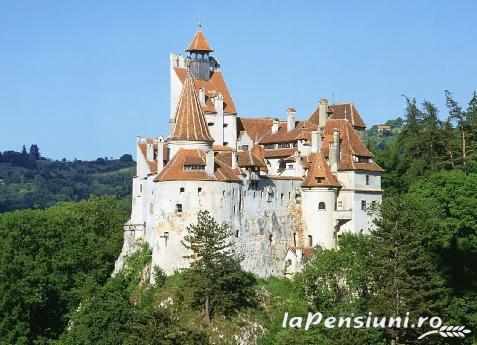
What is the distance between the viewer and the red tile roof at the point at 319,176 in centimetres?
8638

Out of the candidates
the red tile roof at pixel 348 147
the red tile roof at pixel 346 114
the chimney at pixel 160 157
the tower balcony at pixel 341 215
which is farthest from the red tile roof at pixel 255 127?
the tower balcony at pixel 341 215

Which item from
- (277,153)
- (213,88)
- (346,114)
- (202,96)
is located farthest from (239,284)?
(346,114)

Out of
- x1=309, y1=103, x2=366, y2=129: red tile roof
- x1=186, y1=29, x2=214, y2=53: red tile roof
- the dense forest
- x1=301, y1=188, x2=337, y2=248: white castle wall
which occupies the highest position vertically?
x1=186, y1=29, x2=214, y2=53: red tile roof

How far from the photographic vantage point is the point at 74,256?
9669 centimetres

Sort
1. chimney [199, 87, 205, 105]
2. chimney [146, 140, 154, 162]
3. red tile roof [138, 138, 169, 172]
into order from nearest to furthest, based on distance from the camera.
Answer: red tile roof [138, 138, 169, 172] → chimney [146, 140, 154, 162] → chimney [199, 87, 205, 105]

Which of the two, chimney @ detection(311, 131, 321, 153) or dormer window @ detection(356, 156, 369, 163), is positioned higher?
chimney @ detection(311, 131, 321, 153)

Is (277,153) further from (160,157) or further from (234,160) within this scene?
(160,157)

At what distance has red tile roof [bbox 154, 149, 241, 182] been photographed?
81.0 meters

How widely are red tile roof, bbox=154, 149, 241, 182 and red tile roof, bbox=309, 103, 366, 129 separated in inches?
668

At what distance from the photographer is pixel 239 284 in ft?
261

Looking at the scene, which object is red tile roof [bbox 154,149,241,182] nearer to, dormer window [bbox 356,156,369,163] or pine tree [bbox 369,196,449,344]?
dormer window [bbox 356,156,369,163]

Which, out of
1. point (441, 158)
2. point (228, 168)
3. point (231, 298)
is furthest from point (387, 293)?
point (441, 158)

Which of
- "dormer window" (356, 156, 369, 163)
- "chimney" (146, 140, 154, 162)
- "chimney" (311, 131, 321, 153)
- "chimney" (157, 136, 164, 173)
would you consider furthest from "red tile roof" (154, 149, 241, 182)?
"dormer window" (356, 156, 369, 163)

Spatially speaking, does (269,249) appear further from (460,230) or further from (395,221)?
(460,230)
